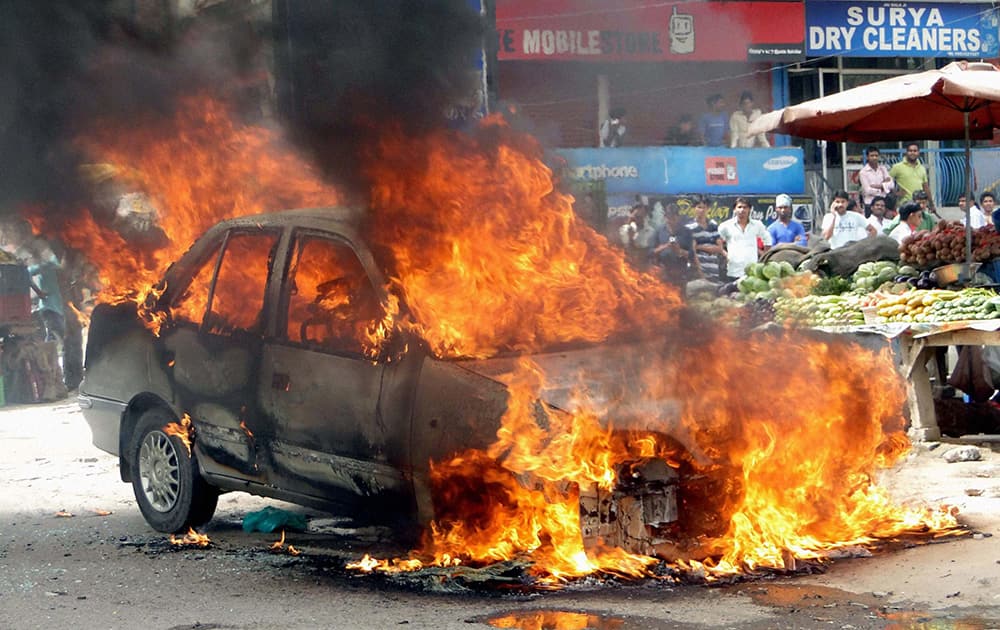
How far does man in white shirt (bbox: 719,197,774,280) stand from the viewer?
14.0 m

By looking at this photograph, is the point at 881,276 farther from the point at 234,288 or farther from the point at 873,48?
the point at 873,48

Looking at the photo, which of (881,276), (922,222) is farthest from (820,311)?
(922,222)

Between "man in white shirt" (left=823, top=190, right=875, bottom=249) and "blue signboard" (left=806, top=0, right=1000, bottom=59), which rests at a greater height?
"blue signboard" (left=806, top=0, right=1000, bottom=59)

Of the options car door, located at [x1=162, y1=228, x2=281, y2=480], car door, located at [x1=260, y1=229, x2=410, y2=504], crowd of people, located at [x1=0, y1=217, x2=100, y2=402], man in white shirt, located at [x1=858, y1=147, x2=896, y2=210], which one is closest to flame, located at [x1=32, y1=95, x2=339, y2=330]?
car door, located at [x1=162, y1=228, x2=281, y2=480]

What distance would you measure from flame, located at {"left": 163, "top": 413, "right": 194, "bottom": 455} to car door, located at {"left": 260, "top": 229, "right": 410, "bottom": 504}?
73 centimetres

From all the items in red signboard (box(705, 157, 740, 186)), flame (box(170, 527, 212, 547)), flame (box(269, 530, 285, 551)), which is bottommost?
flame (box(269, 530, 285, 551))

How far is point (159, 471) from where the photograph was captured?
7.06 m

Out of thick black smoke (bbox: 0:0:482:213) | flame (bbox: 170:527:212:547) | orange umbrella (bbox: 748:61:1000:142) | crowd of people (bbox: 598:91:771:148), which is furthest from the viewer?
crowd of people (bbox: 598:91:771:148)

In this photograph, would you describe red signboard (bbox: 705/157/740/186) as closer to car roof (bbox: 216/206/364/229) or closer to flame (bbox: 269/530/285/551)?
car roof (bbox: 216/206/364/229)

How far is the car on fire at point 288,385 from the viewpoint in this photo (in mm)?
5535

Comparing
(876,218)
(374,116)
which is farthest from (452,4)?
(876,218)

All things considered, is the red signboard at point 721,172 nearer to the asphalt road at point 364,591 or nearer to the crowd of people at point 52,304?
the crowd of people at point 52,304

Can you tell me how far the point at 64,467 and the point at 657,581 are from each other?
5.89m

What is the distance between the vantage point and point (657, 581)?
547 cm
